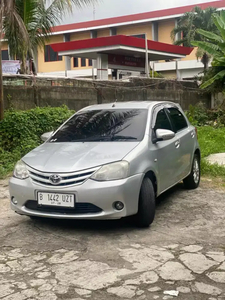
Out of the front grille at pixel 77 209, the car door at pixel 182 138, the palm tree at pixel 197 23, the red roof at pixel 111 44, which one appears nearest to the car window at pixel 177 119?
the car door at pixel 182 138

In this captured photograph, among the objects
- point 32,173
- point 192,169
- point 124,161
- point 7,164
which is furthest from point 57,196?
point 7,164

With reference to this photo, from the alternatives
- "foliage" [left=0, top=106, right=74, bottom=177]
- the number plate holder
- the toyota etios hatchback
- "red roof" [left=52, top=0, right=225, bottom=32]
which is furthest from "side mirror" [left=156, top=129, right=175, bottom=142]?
"red roof" [left=52, top=0, right=225, bottom=32]

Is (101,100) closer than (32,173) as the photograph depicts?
No

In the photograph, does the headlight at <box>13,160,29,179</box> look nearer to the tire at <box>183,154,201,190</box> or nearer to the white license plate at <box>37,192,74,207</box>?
the white license plate at <box>37,192,74,207</box>

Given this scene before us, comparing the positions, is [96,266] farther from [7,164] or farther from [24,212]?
[7,164]

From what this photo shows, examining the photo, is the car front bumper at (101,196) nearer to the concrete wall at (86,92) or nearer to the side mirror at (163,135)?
the side mirror at (163,135)

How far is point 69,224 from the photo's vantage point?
5254 millimetres

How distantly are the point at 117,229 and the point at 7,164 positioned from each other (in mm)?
4914

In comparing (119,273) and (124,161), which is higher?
(124,161)

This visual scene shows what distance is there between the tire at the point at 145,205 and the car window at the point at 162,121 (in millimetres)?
1155

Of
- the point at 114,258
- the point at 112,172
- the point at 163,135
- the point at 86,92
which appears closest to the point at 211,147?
the point at 86,92

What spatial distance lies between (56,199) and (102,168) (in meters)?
0.64

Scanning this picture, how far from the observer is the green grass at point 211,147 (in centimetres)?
865

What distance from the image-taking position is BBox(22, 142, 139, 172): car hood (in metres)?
4.84
